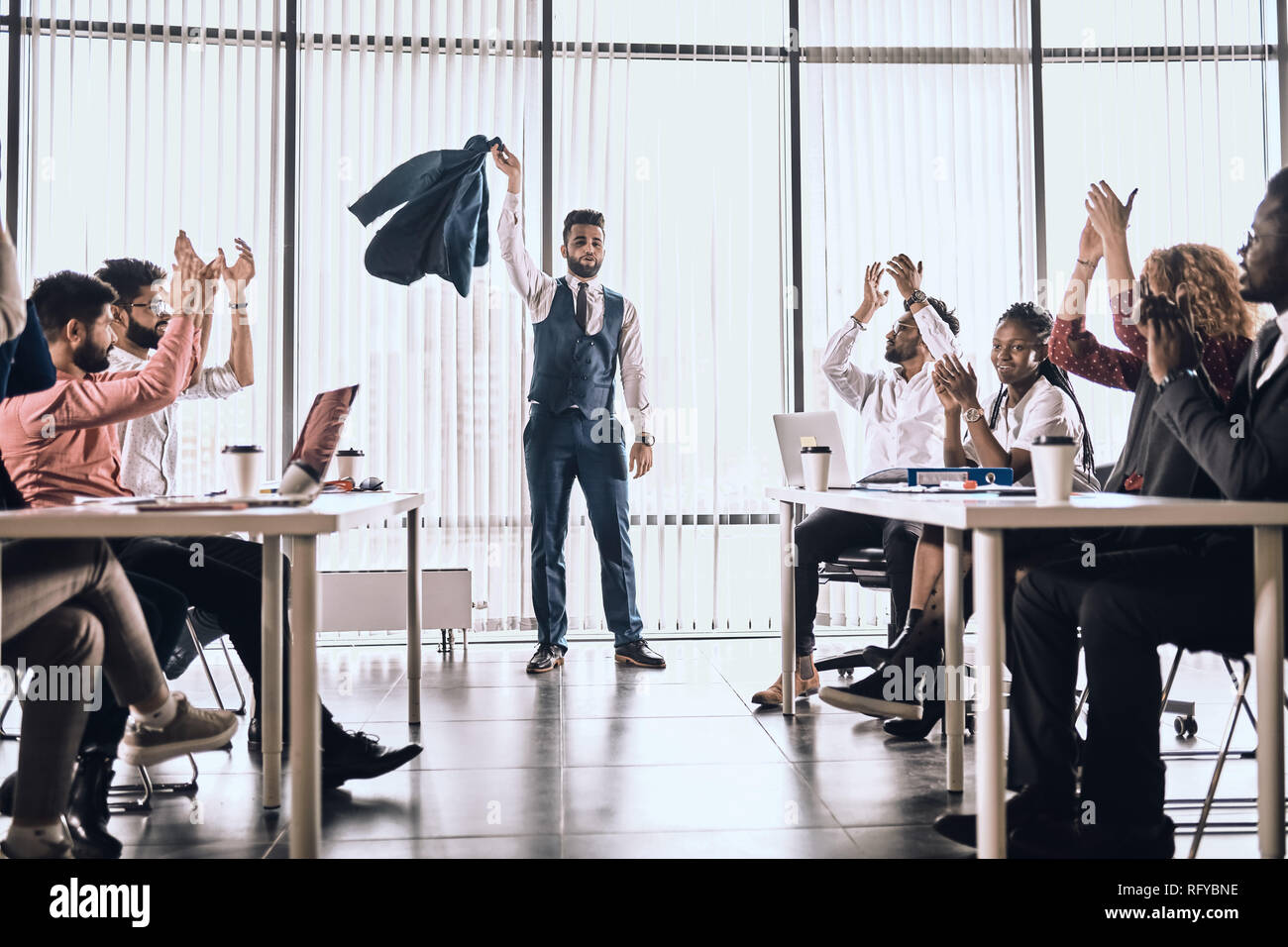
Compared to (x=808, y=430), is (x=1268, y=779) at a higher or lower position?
lower

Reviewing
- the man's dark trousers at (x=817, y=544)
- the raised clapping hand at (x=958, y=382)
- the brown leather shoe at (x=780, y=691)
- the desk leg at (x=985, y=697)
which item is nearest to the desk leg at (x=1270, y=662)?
the desk leg at (x=985, y=697)

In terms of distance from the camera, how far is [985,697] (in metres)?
1.51

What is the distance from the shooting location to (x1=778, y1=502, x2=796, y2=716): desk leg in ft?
10.2

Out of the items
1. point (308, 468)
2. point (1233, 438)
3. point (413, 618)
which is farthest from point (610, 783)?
point (1233, 438)

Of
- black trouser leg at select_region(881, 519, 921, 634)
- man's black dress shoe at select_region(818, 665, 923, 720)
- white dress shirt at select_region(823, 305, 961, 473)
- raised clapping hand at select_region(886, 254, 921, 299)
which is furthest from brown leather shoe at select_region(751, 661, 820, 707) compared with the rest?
raised clapping hand at select_region(886, 254, 921, 299)

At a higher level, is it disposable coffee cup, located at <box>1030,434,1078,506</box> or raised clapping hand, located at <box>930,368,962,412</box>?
raised clapping hand, located at <box>930,368,962,412</box>

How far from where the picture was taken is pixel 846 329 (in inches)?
150

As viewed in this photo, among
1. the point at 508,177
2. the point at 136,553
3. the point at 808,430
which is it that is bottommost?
the point at 136,553

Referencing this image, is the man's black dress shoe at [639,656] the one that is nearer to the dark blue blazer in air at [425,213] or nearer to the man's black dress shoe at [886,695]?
the man's black dress shoe at [886,695]

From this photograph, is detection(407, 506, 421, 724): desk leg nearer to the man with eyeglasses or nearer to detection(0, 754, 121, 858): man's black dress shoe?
the man with eyeglasses

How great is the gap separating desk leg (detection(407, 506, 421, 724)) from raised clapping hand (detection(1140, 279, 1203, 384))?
2083 millimetres

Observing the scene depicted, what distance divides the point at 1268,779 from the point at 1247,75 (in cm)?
454
